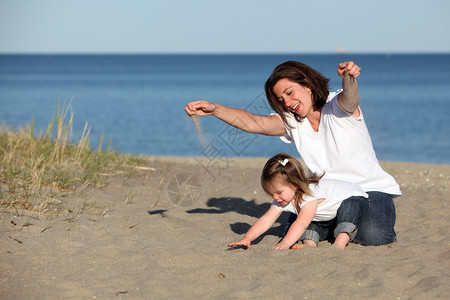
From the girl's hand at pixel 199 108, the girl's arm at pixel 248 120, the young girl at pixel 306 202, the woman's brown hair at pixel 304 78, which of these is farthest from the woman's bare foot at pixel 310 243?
the girl's hand at pixel 199 108

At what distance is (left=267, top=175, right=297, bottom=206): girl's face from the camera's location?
146 inches

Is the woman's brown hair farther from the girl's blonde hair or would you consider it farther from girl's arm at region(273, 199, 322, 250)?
girl's arm at region(273, 199, 322, 250)

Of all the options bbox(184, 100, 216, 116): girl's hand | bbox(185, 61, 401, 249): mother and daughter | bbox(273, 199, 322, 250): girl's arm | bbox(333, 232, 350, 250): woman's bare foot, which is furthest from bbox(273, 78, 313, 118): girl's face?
bbox(333, 232, 350, 250): woman's bare foot

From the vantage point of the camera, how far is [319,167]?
4.09 m

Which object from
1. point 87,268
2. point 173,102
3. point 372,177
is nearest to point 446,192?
point 372,177

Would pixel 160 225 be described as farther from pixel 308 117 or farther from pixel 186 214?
pixel 308 117

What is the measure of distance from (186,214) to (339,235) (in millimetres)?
1683

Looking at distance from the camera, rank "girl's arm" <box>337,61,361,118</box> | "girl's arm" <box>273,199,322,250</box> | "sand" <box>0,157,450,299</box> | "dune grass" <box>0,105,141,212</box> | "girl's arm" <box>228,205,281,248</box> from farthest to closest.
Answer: "dune grass" <box>0,105,141,212</box> → "girl's arm" <box>228,205,281,248</box> → "girl's arm" <box>273,199,322,250</box> → "girl's arm" <box>337,61,361,118</box> → "sand" <box>0,157,450,299</box>

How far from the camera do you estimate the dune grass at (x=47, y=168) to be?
4.82 meters

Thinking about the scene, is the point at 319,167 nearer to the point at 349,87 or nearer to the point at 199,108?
the point at 349,87

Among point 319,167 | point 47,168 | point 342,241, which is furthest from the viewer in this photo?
point 47,168

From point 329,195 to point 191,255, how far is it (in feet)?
3.55

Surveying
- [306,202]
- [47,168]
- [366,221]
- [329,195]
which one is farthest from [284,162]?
[47,168]

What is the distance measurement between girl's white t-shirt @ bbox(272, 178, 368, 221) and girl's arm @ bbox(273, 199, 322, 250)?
1.6 inches
